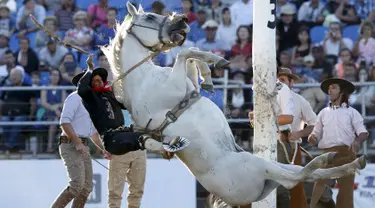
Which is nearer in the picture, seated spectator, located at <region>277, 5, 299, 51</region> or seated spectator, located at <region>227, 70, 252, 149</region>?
seated spectator, located at <region>227, 70, 252, 149</region>

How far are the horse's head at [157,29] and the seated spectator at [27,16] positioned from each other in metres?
6.46

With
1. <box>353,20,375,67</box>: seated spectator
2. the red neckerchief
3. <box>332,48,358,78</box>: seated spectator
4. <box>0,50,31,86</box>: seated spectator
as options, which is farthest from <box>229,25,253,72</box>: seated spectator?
the red neckerchief

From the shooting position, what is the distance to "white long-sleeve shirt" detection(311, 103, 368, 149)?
1152 cm

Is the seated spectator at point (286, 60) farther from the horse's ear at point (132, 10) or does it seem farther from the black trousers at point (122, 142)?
the black trousers at point (122, 142)

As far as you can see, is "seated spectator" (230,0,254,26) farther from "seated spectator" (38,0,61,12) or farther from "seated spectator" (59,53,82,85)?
"seated spectator" (38,0,61,12)

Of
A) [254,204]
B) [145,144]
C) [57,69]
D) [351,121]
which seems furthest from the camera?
[57,69]

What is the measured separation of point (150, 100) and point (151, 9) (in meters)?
2.57

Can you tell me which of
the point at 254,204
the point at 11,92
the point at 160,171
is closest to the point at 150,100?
the point at 254,204

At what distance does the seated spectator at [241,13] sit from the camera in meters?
14.6

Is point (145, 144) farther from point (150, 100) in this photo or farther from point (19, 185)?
point (19, 185)

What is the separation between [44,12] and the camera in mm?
14781

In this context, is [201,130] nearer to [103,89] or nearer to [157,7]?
[103,89]

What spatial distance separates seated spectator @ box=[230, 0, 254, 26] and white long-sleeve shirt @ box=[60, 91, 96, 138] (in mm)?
3993

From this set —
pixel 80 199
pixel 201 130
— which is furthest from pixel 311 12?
pixel 201 130
